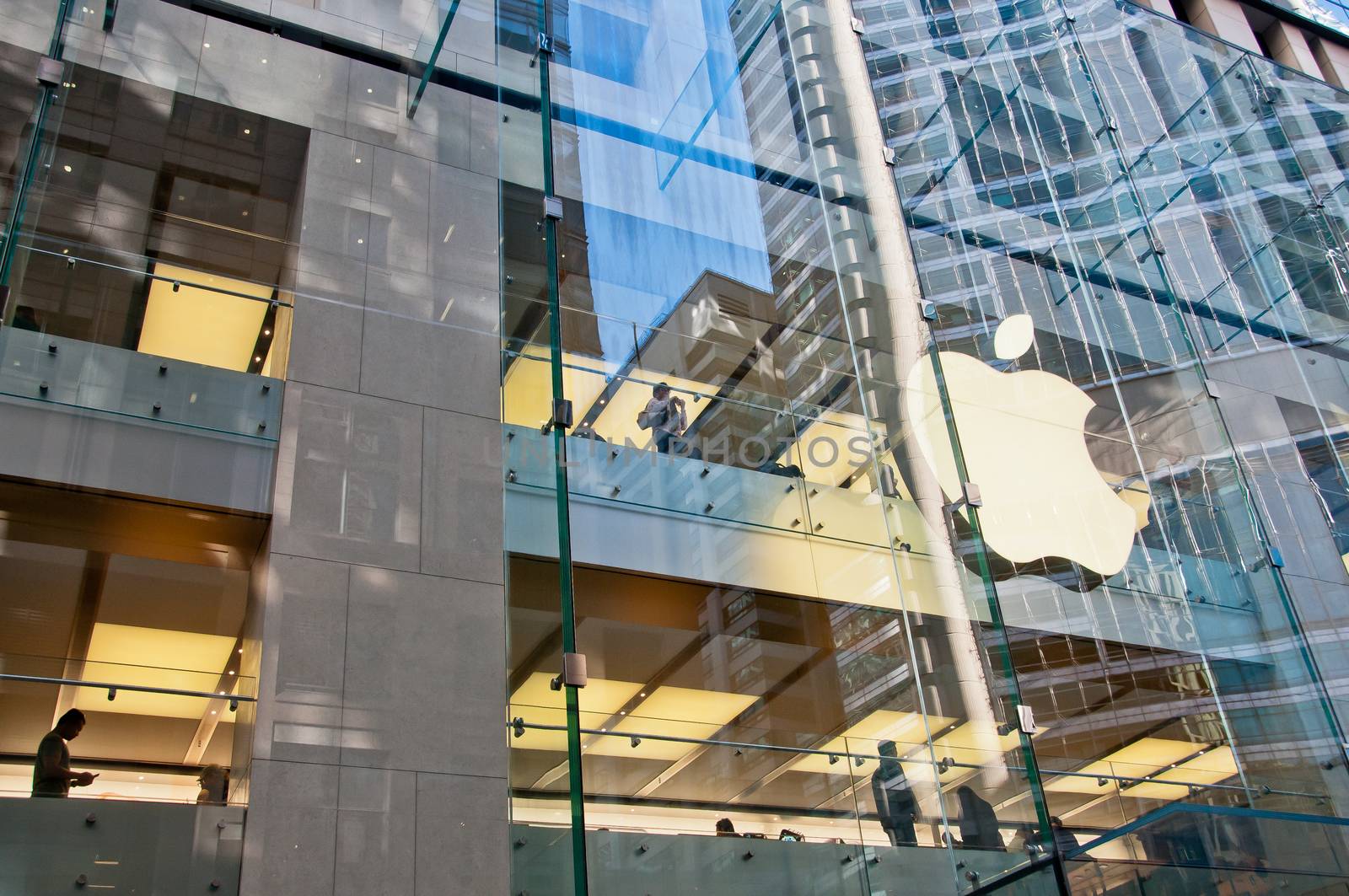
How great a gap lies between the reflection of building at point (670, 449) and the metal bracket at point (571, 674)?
32 millimetres

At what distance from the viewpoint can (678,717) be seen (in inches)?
163

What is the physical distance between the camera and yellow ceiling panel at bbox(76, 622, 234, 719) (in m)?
5.41

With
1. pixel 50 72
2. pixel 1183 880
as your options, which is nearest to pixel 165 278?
pixel 50 72

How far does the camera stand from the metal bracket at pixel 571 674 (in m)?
3.12

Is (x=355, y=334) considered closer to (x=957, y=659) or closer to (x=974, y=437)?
(x=974, y=437)

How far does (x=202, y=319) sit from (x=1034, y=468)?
4658 millimetres

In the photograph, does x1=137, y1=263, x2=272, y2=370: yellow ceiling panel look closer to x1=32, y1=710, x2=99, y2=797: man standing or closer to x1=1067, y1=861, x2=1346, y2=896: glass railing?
x1=32, y1=710, x2=99, y2=797: man standing

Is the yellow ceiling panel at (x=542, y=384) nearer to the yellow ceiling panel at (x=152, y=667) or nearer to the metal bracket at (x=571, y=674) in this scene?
the metal bracket at (x=571, y=674)

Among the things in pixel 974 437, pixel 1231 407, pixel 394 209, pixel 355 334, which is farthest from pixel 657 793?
pixel 1231 407

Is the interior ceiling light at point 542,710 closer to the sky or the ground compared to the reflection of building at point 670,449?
closer to the ground

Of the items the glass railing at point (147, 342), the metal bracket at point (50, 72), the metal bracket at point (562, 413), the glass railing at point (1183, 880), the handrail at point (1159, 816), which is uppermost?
the metal bracket at point (50, 72)

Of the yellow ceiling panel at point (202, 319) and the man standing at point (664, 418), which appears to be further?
the yellow ceiling panel at point (202, 319)

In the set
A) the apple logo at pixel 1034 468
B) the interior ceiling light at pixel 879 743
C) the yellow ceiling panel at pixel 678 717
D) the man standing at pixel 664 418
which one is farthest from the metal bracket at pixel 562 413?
the apple logo at pixel 1034 468

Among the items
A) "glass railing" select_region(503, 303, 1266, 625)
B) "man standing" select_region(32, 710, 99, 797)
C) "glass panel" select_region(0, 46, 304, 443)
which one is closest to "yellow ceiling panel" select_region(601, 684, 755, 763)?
"glass railing" select_region(503, 303, 1266, 625)
